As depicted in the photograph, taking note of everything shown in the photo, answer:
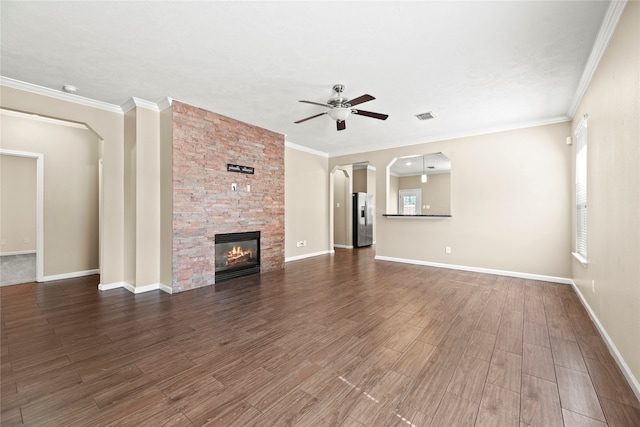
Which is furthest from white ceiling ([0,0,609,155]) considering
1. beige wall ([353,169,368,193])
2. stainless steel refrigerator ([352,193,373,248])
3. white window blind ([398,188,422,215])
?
white window blind ([398,188,422,215])

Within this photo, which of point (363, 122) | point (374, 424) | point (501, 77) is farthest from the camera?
point (363, 122)

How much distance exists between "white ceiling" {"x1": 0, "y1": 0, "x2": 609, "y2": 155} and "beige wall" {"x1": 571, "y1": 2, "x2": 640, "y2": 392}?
41cm

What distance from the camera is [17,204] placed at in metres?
4.85

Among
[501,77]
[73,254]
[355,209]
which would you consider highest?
[501,77]

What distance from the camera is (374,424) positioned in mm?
1551

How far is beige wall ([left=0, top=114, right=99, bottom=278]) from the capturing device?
181 inches

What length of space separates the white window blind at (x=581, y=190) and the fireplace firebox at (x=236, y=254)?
5076mm

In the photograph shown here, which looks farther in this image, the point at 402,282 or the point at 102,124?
the point at 402,282

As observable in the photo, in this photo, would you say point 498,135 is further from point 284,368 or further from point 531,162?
point 284,368

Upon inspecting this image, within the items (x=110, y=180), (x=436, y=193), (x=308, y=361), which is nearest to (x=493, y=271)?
(x=308, y=361)

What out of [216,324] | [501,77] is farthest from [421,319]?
[501,77]

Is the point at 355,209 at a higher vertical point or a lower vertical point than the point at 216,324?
higher

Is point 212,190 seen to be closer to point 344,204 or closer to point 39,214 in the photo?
point 39,214

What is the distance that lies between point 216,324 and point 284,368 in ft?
3.88
